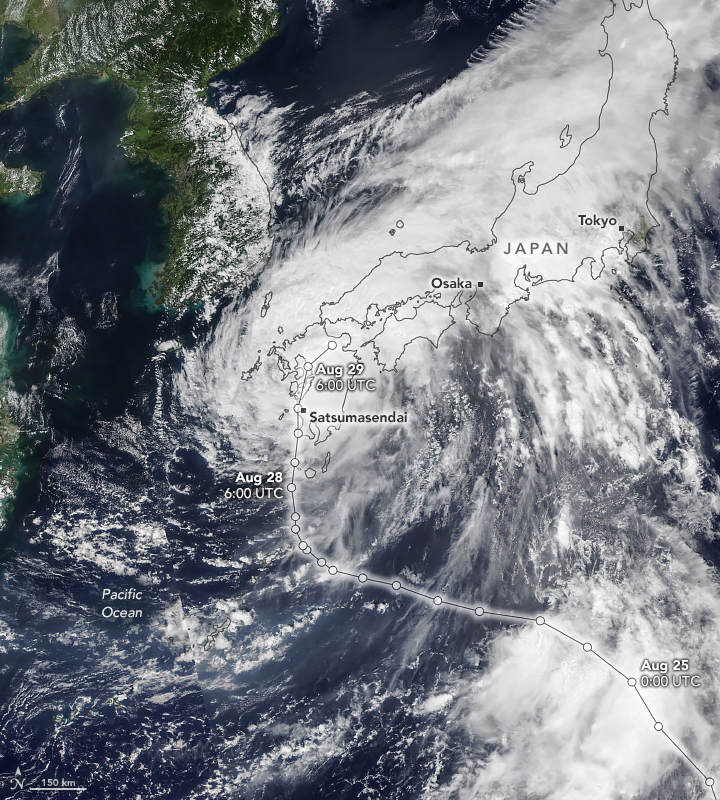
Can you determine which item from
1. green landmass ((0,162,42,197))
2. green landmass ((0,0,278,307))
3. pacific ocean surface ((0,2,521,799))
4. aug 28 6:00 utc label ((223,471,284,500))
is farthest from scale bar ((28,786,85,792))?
green landmass ((0,162,42,197))

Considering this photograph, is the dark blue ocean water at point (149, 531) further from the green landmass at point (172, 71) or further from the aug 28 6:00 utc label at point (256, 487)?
the green landmass at point (172, 71)

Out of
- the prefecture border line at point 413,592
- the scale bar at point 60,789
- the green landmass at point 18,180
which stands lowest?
the scale bar at point 60,789

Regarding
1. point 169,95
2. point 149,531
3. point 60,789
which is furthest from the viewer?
point 169,95

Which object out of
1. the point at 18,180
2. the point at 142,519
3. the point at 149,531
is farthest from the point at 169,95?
the point at 149,531

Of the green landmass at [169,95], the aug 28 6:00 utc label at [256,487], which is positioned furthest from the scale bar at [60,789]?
the aug 28 6:00 utc label at [256,487]

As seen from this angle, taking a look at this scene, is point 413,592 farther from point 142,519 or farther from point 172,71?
point 172,71

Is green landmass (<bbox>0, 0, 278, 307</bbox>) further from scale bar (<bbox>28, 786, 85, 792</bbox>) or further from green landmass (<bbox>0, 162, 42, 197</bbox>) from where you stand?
Answer: scale bar (<bbox>28, 786, 85, 792</bbox>)
